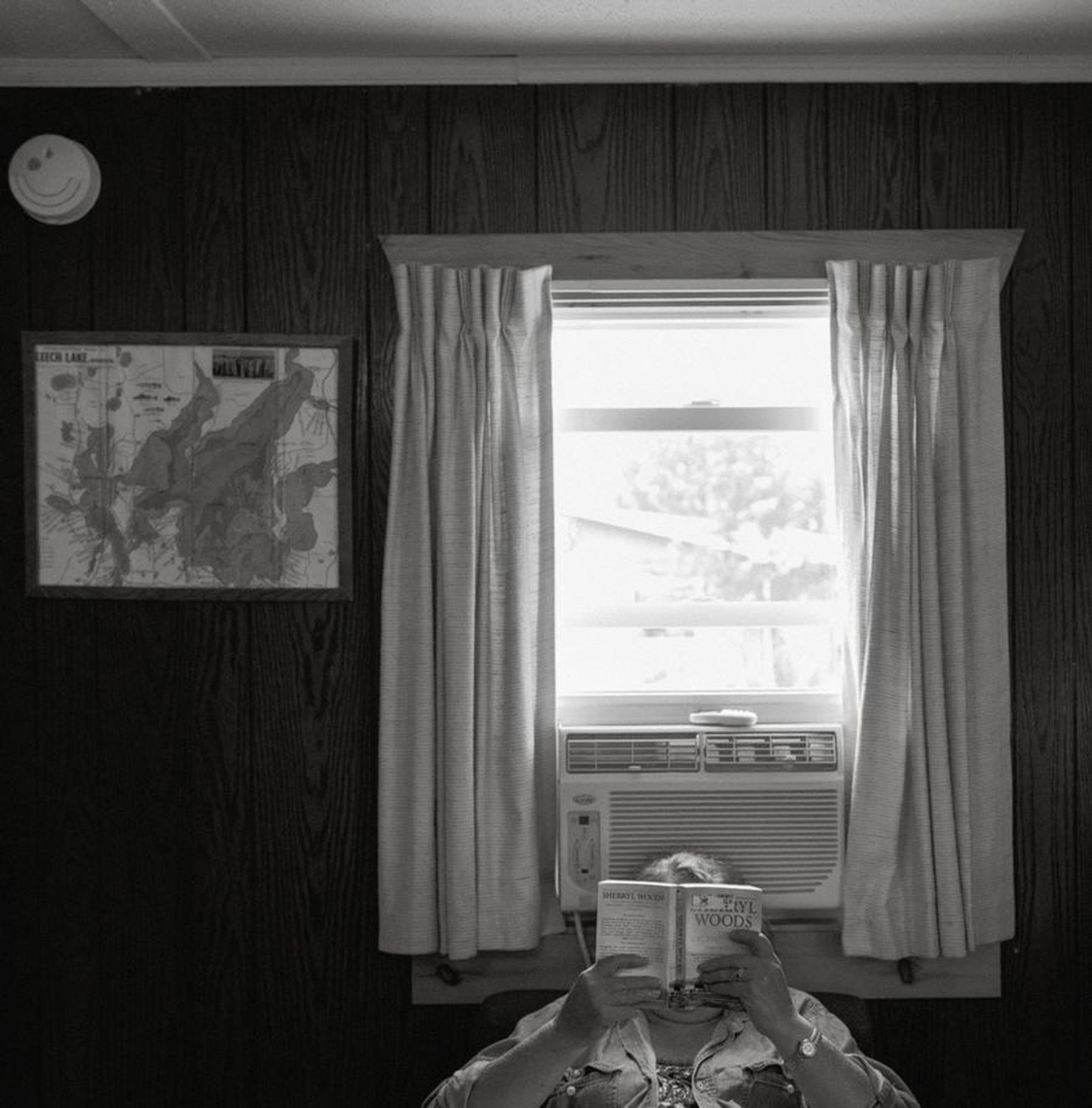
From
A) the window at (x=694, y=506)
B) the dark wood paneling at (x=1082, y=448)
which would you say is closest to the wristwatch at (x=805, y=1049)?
the window at (x=694, y=506)

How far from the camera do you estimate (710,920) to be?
6.37 ft

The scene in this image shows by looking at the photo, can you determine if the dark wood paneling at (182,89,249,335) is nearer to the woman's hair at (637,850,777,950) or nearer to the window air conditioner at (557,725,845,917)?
the window air conditioner at (557,725,845,917)

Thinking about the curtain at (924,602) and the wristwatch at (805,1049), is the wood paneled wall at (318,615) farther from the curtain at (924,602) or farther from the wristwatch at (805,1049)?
the wristwatch at (805,1049)

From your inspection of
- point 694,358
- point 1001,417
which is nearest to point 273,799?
point 694,358

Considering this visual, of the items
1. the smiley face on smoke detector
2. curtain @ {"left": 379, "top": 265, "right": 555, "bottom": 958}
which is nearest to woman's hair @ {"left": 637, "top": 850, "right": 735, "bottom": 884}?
curtain @ {"left": 379, "top": 265, "right": 555, "bottom": 958}

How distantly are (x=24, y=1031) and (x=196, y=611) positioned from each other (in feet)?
3.16

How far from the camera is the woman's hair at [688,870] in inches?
81.8

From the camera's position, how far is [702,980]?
193 cm

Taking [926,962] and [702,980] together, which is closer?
[702,980]

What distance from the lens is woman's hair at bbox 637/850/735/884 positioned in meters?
2.08

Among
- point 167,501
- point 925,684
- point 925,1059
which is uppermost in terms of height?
point 167,501

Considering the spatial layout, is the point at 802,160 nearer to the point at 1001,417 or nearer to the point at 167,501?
the point at 1001,417

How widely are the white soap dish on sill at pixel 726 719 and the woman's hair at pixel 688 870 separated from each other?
318 mm

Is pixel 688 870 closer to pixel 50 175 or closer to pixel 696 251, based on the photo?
pixel 696 251
